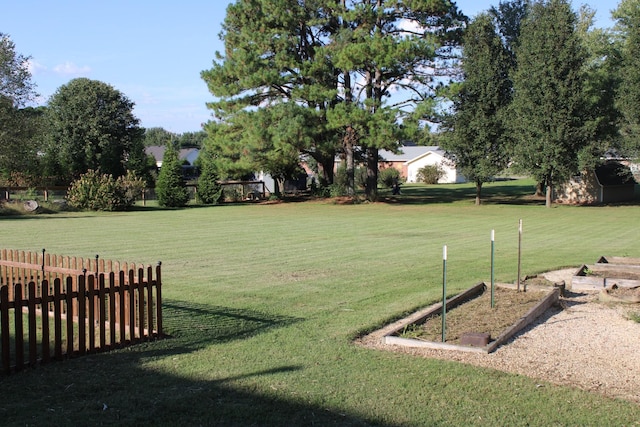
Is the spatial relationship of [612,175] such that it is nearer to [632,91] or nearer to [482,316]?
[632,91]

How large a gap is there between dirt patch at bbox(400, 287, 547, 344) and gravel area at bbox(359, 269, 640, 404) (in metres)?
0.31

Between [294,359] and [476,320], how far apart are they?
9.85 ft

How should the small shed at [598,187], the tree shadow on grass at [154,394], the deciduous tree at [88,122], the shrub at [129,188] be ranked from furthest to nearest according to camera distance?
1. the deciduous tree at [88,122]
2. the small shed at [598,187]
3. the shrub at [129,188]
4. the tree shadow on grass at [154,394]

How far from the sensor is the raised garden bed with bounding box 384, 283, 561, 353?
6867mm

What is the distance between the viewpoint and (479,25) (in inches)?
1512

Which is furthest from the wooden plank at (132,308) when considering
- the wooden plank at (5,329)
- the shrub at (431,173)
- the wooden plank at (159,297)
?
the shrub at (431,173)

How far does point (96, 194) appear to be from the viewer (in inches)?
1410

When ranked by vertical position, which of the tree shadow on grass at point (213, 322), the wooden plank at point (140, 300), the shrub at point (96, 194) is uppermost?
the shrub at point (96, 194)

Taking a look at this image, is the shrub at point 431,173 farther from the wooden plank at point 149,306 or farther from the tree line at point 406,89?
the wooden plank at point 149,306

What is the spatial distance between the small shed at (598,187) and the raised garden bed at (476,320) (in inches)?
1320

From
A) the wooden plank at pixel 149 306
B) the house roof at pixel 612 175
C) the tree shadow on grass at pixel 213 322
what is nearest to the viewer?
the wooden plank at pixel 149 306

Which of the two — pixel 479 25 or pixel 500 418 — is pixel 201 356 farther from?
pixel 479 25

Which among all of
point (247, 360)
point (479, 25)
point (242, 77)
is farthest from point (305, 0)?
point (247, 360)

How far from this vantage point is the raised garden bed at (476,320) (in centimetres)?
687
